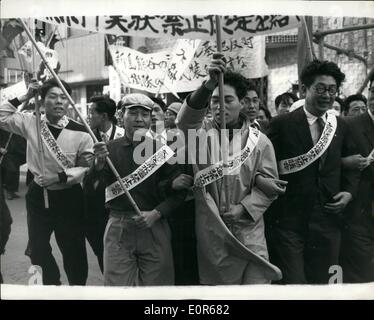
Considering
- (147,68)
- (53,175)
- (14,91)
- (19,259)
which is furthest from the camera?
(147,68)

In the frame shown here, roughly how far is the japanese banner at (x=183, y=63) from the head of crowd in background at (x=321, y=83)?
3.93 feet

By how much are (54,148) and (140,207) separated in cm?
101

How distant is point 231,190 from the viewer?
12.3 feet

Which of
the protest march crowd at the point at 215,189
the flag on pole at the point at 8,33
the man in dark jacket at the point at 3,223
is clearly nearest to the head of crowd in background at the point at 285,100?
the protest march crowd at the point at 215,189

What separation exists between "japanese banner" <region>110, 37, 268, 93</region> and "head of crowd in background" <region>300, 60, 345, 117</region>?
3.93 ft

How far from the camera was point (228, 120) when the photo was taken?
12.2 feet

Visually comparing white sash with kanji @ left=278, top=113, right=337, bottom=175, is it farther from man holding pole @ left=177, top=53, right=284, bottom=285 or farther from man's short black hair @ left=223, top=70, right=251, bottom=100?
man's short black hair @ left=223, top=70, right=251, bottom=100

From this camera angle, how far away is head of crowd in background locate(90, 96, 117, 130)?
5.34 meters

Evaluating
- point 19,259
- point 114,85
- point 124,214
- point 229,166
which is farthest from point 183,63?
point 19,259

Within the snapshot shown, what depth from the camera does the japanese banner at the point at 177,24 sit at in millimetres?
3855

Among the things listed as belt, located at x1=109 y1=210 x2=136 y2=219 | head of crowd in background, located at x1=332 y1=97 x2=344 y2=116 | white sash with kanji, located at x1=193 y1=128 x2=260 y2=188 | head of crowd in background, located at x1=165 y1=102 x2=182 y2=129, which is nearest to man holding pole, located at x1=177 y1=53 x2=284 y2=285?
white sash with kanji, located at x1=193 y1=128 x2=260 y2=188

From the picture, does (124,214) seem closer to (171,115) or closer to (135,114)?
(135,114)

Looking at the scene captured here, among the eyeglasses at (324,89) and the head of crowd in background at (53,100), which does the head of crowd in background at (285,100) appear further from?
the head of crowd in background at (53,100)
